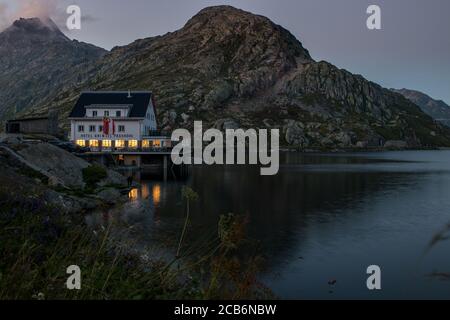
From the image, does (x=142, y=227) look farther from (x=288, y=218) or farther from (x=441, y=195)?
(x=441, y=195)

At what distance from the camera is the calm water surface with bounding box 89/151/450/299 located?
22219 mm

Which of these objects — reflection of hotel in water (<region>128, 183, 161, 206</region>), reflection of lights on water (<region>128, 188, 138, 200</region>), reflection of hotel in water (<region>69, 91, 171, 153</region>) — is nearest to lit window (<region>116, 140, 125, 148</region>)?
reflection of hotel in water (<region>69, 91, 171, 153</region>)

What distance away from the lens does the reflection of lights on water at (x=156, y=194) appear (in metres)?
48.6

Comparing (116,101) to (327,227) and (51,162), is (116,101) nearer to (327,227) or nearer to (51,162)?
(51,162)

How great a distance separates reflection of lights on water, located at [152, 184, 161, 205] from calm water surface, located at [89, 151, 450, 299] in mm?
153

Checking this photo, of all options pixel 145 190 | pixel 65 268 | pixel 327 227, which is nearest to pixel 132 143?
pixel 145 190

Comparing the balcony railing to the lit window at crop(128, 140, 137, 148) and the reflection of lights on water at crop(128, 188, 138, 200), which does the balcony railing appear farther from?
the reflection of lights on water at crop(128, 188, 138, 200)

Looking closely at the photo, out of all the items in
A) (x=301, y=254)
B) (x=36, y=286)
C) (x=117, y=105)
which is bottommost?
(x=301, y=254)

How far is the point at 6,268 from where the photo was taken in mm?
7812

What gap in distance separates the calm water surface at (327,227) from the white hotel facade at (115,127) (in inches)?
922
